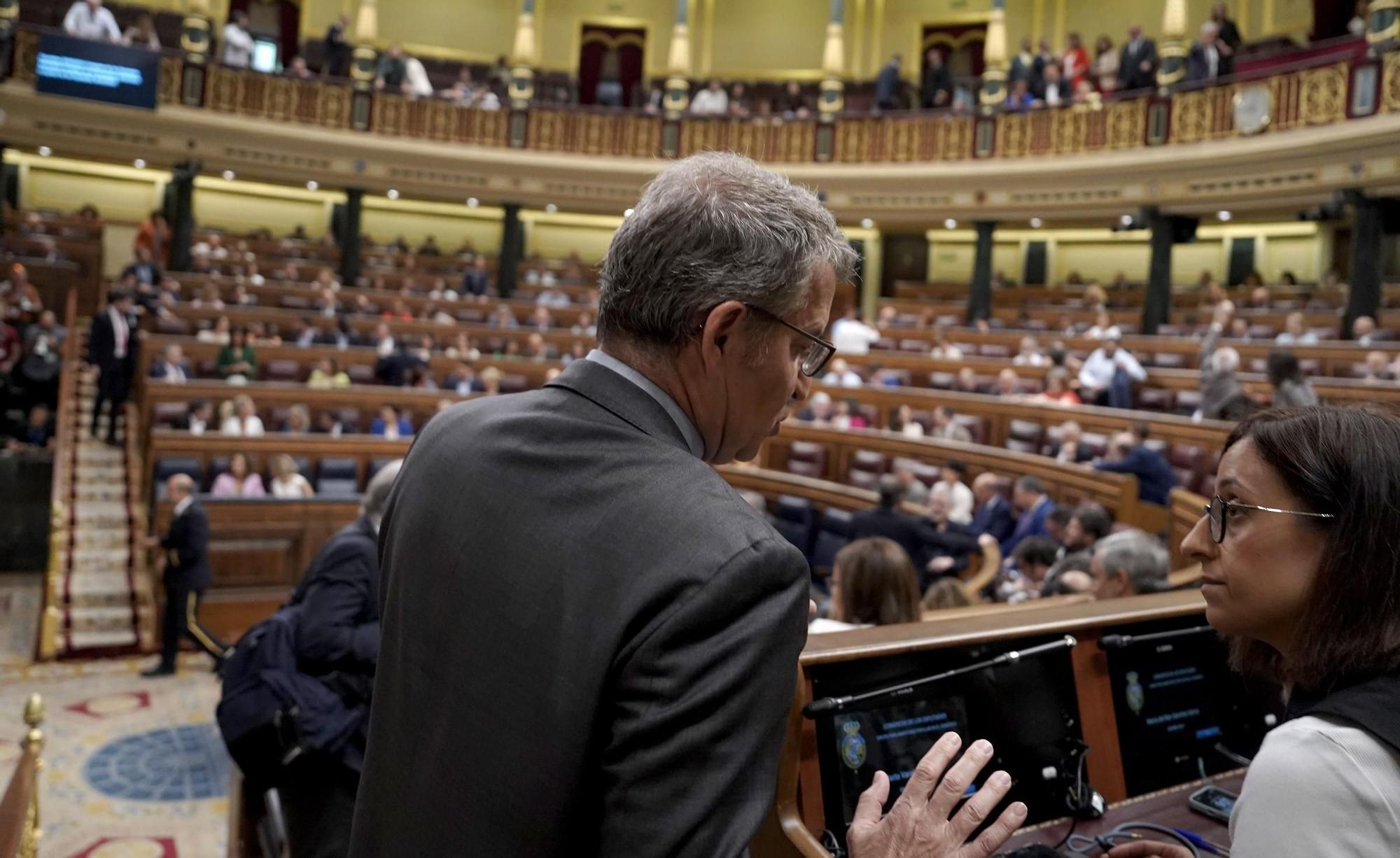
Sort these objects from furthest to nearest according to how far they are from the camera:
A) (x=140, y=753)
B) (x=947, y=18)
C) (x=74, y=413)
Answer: (x=947, y=18), (x=74, y=413), (x=140, y=753)

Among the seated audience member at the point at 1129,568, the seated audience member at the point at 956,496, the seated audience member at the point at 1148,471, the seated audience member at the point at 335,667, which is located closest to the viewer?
the seated audience member at the point at 335,667

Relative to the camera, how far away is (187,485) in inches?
238

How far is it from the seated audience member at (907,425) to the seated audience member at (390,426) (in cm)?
405

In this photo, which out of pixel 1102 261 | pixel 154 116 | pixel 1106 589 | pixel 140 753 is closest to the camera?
pixel 1106 589

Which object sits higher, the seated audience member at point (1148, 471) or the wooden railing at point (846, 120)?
the wooden railing at point (846, 120)

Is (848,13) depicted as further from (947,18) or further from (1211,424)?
(1211,424)

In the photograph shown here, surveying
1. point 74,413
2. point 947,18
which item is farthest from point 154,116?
point 947,18

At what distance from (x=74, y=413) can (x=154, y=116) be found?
6364mm

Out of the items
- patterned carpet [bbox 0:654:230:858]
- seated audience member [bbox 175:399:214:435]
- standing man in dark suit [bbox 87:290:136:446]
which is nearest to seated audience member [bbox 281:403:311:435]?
seated audience member [bbox 175:399:214:435]

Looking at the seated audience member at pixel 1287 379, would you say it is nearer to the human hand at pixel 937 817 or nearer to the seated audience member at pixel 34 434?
the human hand at pixel 937 817

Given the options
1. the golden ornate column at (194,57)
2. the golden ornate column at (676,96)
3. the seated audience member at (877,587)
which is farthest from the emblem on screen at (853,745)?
the golden ornate column at (194,57)

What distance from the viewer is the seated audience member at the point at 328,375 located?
30.0ft

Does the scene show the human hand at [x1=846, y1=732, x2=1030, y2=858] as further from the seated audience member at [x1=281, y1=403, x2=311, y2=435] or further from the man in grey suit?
the seated audience member at [x1=281, y1=403, x2=311, y2=435]

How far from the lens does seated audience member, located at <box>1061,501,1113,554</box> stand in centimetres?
456
